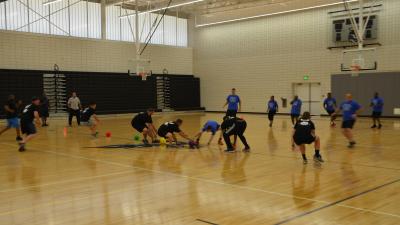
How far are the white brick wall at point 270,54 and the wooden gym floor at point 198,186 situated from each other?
13988mm

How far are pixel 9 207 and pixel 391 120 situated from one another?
21254mm

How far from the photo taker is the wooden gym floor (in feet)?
17.2

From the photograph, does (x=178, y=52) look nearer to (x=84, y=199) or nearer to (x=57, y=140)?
(x=57, y=140)

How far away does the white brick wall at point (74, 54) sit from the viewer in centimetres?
2317

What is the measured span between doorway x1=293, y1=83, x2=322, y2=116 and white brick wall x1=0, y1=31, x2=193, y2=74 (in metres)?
9.61

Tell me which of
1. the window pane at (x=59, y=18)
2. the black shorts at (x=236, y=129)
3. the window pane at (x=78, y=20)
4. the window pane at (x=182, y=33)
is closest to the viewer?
the black shorts at (x=236, y=129)

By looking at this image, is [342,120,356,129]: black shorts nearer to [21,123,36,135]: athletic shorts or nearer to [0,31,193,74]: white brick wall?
[21,123,36,135]: athletic shorts

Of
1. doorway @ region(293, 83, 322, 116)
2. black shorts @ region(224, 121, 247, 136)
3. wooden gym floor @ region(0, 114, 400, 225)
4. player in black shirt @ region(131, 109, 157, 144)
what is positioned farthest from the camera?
doorway @ region(293, 83, 322, 116)

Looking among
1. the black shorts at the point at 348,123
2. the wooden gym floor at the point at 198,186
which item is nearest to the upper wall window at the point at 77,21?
the wooden gym floor at the point at 198,186

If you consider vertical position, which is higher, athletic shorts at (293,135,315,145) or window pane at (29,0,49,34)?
window pane at (29,0,49,34)

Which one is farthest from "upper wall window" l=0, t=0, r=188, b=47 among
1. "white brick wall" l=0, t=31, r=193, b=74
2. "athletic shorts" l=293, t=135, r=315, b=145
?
"athletic shorts" l=293, t=135, r=315, b=145

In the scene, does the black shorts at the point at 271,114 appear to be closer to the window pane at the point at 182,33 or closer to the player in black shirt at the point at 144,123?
the player in black shirt at the point at 144,123

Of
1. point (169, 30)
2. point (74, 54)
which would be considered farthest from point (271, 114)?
point (169, 30)

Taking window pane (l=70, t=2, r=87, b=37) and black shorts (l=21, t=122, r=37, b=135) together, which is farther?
window pane (l=70, t=2, r=87, b=37)
